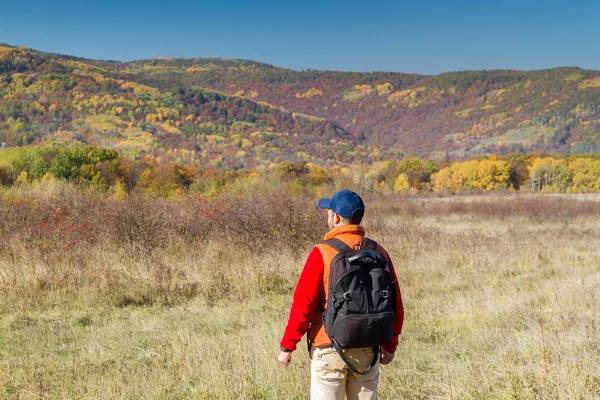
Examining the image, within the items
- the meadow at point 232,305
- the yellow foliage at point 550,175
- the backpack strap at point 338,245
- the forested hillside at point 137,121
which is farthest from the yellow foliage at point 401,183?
the backpack strap at point 338,245

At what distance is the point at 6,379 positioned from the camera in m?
4.12

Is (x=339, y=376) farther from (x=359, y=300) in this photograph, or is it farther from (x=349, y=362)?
(x=359, y=300)

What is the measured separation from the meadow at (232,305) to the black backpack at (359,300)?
5.68 ft

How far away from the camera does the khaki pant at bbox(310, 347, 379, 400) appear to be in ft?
8.16

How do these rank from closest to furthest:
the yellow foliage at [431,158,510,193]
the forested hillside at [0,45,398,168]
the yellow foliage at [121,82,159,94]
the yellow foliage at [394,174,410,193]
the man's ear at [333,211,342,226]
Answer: the man's ear at [333,211,342,226], the yellow foliage at [431,158,510,193], the yellow foliage at [394,174,410,193], the forested hillside at [0,45,398,168], the yellow foliage at [121,82,159,94]

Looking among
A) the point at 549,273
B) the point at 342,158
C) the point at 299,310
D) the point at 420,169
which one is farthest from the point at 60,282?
the point at 342,158

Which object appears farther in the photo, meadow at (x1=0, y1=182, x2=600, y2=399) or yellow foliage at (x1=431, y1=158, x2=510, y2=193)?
yellow foliage at (x1=431, y1=158, x2=510, y2=193)

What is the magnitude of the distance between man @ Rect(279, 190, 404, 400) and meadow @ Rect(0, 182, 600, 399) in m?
1.47

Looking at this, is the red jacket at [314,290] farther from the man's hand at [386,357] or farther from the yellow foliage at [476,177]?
the yellow foliage at [476,177]

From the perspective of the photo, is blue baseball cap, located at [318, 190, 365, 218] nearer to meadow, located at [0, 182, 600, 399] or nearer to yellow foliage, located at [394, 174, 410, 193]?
meadow, located at [0, 182, 600, 399]

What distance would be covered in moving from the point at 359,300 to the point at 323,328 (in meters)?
0.34

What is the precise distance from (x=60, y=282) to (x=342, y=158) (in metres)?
163

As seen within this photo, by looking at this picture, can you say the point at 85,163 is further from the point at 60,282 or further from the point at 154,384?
the point at 154,384

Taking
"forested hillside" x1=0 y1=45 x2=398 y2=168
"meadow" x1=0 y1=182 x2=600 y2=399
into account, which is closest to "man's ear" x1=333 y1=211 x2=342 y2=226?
"meadow" x1=0 y1=182 x2=600 y2=399
